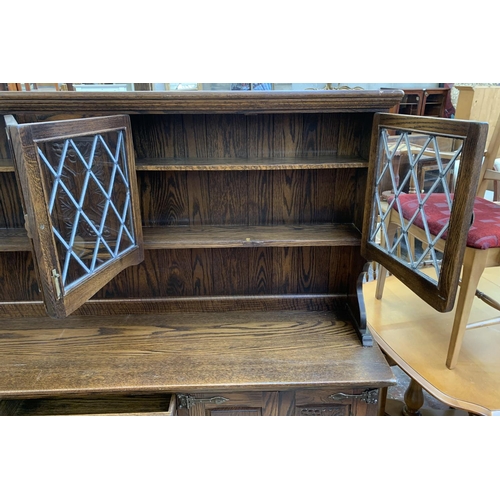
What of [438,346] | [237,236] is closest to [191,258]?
[237,236]

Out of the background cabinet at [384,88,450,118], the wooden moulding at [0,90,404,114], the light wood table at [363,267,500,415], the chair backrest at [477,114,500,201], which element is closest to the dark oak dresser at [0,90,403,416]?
the wooden moulding at [0,90,404,114]

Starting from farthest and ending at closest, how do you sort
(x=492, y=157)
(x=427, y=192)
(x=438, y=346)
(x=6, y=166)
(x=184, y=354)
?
(x=492, y=157) → (x=438, y=346) → (x=184, y=354) → (x=6, y=166) → (x=427, y=192)

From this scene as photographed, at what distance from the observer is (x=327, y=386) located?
46.6 inches

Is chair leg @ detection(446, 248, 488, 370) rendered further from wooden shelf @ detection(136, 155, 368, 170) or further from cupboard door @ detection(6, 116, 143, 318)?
cupboard door @ detection(6, 116, 143, 318)

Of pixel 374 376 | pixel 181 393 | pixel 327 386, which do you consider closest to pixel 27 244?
pixel 181 393

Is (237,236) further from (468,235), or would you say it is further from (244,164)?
(468,235)

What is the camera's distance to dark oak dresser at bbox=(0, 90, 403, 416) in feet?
3.60

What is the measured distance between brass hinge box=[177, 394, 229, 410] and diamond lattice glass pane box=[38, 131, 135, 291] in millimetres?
465

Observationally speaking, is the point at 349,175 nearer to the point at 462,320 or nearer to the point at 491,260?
the point at 491,260

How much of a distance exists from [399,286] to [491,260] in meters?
0.88

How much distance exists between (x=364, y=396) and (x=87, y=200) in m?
0.99

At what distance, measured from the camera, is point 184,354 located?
51.4 inches

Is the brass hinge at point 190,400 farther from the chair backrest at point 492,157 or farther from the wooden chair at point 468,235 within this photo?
the chair backrest at point 492,157

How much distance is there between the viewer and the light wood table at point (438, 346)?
1.44 m
